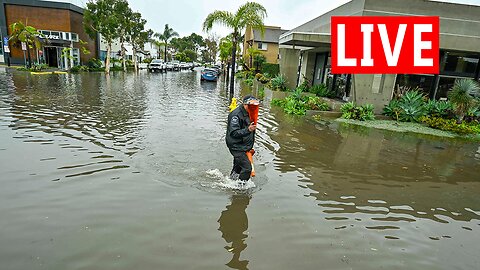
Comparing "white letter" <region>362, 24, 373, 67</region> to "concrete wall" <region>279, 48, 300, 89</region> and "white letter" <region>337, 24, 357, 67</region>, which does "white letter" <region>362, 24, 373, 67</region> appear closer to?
"white letter" <region>337, 24, 357, 67</region>

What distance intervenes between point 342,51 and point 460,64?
23.9 ft

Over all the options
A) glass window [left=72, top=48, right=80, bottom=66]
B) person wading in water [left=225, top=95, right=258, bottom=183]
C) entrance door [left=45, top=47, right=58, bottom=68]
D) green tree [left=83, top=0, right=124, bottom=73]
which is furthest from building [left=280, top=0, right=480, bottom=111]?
entrance door [left=45, top=47, right=58, bottom=68]

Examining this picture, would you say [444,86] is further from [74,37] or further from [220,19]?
[74,37]

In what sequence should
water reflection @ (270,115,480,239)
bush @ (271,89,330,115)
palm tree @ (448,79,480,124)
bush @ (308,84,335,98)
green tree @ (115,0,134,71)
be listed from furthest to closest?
green tree @ (115,0,134,71)
bush @ (308,84,335,98)
bush @ (271,89,330,115)
palm tree @ (448,79,480,124)
water reflection @ (270,115,480,239)

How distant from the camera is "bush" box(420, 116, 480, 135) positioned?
1152 centimetres

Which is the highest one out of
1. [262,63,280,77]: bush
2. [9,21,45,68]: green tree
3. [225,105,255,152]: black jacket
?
[9,21,45,68]: green tree

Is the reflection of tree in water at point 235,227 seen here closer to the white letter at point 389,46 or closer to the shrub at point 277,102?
the white letter at point 389,46

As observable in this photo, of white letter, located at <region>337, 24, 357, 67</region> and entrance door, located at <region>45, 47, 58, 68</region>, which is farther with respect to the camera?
entrance door, located at <region>45, 47, 58, 68</region>

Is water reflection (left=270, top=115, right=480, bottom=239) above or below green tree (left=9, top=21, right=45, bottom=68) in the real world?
below

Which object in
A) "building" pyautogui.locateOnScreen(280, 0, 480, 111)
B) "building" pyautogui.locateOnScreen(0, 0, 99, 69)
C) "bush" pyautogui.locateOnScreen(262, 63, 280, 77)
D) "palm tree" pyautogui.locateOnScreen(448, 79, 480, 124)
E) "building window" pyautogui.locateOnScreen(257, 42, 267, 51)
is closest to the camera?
"palm tree" pyautogui.locateOnScreen(448, 79, 480, 124)

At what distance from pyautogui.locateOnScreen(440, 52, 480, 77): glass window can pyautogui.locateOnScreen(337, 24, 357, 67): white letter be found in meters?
5.42

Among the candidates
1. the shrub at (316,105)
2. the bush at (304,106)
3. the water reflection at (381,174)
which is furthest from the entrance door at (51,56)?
the water reflection at (381,174)

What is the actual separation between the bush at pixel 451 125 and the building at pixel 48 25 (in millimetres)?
34722

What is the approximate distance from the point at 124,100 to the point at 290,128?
8.52 metres
